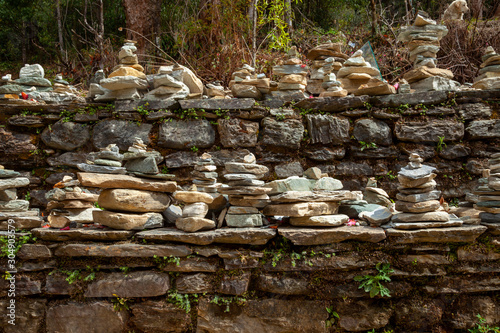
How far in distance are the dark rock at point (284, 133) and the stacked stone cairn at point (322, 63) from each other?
1.26m

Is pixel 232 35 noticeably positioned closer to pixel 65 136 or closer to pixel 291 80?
pixel 291 80

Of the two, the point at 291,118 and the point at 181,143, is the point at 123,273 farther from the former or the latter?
the point at 291,118

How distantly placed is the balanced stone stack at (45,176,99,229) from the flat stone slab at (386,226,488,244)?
2.71 meters

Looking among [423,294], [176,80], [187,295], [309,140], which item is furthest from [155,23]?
[423,294]

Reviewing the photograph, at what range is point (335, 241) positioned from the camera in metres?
2.91

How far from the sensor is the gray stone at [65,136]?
15.0ft

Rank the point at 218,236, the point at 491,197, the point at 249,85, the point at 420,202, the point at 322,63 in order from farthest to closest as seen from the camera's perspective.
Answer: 1. the point at 322,63
2. the point at 249,85
3. the point at 491,197
4. the point at 420,202
5. the point at 218,236

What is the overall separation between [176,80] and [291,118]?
169 centimetres

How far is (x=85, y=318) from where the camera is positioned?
2875 mm

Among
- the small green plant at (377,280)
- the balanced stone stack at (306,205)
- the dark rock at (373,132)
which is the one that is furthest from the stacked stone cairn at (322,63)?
the small green plant at (377,280)

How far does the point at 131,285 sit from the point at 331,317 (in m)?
1.71

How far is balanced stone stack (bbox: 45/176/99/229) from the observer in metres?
3.11

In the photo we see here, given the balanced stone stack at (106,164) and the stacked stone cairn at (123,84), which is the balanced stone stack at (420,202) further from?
the stacked stone cairn at (123,84)

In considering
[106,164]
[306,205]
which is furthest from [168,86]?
[306,205]
